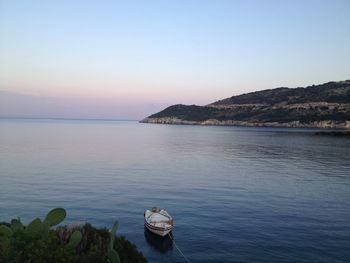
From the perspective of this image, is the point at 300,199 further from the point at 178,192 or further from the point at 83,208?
the point at 83,208

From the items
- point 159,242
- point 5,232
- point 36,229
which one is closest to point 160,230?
point 159,242

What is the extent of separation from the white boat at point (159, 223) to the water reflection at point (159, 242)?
32 centimetres

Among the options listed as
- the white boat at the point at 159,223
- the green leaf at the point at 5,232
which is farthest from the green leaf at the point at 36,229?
the white boat at the point at 159,223

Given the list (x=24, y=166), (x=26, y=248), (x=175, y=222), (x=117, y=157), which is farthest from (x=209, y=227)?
(x=117, y=157)

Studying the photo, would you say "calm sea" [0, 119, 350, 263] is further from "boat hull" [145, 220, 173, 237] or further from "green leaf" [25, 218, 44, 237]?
"green leaf" [25, 218, 44, 237]

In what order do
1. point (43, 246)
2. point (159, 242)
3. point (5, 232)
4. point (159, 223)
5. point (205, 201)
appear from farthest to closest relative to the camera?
point (205, 201), point (159, 223), point (159, 242), point (5, 232), point (43, 246)

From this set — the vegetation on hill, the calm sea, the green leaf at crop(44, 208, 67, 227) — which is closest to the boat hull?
the calm sea

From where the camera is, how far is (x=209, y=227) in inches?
1117

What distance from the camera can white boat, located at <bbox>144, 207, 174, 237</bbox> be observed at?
2609 cm

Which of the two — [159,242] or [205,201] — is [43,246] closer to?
[159,242]

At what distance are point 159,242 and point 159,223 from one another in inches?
54.9

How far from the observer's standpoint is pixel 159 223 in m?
26.5

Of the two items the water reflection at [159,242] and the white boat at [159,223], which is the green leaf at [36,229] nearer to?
the water reflection at [159,242]

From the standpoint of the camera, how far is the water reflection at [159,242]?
976 inches
